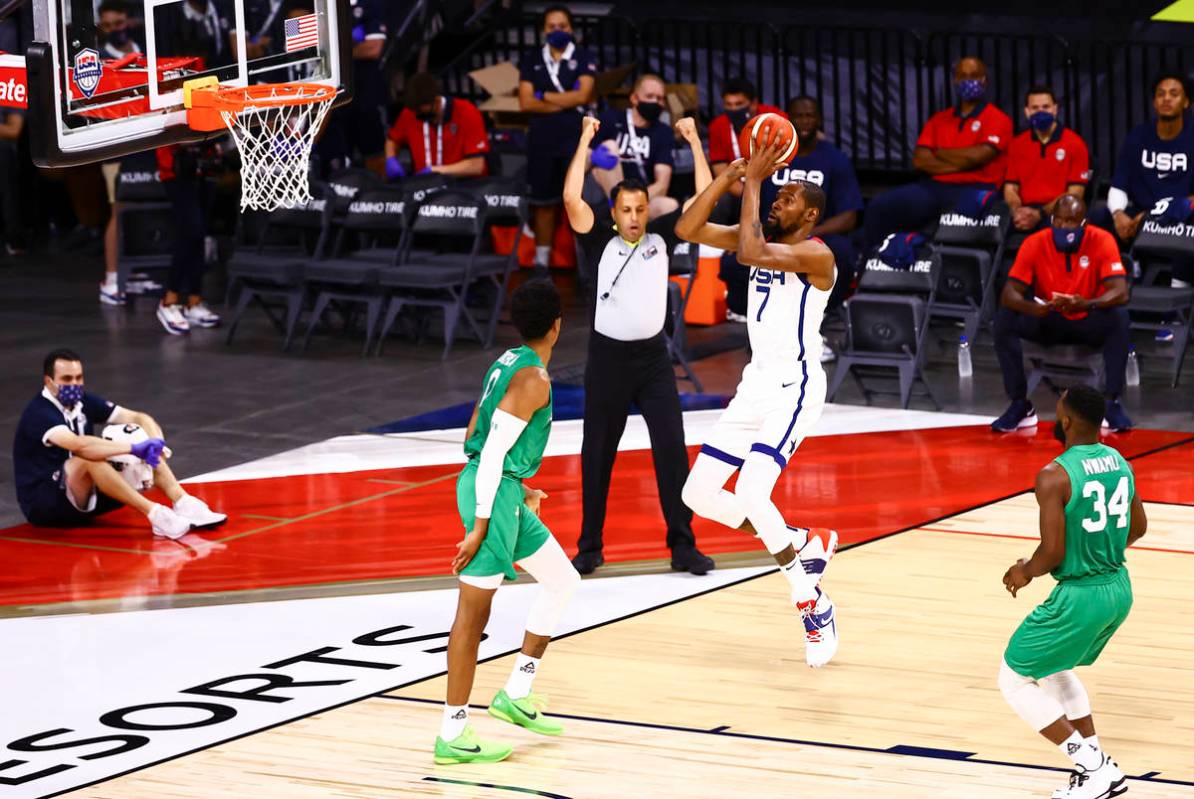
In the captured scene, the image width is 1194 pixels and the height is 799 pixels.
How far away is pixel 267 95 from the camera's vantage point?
29.3 ft

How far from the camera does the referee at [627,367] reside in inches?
336

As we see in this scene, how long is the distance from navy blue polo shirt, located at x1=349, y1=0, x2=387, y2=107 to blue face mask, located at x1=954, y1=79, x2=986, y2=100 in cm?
531

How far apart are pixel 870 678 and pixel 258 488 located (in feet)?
14.5

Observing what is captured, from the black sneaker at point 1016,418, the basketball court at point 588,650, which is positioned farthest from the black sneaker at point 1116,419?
the black sneaker at point 1016,418

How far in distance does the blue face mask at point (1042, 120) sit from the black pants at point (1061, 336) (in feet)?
7.03

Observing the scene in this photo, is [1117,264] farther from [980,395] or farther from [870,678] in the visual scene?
[870,678]

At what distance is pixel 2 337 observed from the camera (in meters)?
14.8

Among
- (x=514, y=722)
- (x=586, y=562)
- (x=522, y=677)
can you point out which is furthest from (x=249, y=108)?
(x=514, y=722)

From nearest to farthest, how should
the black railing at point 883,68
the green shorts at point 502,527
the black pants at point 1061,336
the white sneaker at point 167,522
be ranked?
the green shorts at point 502,527
the white sneaker at point 167,522
the black pants at point 1061,336
the black railing at point 883,68

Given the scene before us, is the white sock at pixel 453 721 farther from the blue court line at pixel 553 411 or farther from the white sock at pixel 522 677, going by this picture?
the blue court line at pixel 553 411

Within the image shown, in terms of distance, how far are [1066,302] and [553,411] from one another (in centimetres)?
321

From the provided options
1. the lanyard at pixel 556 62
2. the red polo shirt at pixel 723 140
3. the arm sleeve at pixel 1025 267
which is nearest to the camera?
the arm sleeve at pixel 1025 267

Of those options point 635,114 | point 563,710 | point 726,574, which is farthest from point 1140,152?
point 563,710

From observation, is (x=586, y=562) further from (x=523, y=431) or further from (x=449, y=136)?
(x=449, y=136)
